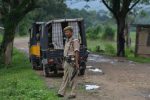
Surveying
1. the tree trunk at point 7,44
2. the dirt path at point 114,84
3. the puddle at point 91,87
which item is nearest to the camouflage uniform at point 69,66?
the dirt path at point 114,84

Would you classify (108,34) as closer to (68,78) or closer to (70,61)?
(68,78)

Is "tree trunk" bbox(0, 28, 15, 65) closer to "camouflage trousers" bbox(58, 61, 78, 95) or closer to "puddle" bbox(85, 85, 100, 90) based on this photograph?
"puddle" bbox(85, 85, 100, 90)

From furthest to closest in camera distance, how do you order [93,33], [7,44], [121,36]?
[93,33] < [121,36] < [7,44]

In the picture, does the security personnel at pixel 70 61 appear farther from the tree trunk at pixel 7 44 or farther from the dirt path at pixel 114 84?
the tree trunk at pixel 7 44

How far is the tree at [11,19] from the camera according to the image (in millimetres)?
27641

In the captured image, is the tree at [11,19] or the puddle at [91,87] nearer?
the puddle at [91,87]

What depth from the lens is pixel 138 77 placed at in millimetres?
21016

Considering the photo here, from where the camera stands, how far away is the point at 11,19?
90.8ft

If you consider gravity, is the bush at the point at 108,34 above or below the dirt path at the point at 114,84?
above

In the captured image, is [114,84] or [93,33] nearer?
[114,84]

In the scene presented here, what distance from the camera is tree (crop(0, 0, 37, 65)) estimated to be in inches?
1088

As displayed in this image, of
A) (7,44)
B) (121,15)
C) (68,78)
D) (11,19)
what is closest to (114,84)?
(68,78)

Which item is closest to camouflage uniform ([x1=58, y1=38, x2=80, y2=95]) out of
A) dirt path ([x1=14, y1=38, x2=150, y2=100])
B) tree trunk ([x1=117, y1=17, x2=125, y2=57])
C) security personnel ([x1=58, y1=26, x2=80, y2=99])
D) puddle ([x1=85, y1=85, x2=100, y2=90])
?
security personnel ([x1=58, y1=26, x2=80, y2=99])

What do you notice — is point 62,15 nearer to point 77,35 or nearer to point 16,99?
point 77,35
